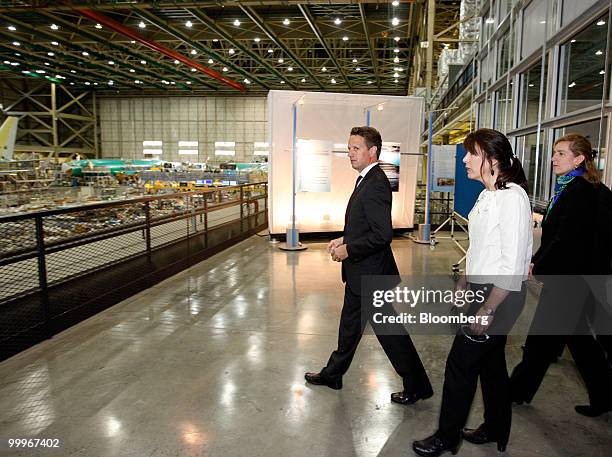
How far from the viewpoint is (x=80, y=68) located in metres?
25.4

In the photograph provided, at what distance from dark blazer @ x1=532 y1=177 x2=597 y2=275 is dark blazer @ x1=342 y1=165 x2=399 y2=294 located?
0.84 meters

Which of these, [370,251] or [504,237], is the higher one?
[504,237]

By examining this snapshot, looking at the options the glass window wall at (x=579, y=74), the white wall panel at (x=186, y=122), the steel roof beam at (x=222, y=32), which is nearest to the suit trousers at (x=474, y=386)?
the glass window wall at (x=579, y=74)

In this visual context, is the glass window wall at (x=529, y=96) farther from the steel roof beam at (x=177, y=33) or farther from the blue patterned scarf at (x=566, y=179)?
the steel roof beam at (x=177, y=33)

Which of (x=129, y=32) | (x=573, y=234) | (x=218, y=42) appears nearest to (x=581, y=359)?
(x=573, y=234)

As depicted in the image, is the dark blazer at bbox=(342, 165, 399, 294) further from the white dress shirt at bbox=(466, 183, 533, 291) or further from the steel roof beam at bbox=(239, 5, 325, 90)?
the steel roof beam at bbox=(239, 5, 325, 90)

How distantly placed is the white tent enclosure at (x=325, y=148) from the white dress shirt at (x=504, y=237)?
5839 millimetres

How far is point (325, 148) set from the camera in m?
7.62

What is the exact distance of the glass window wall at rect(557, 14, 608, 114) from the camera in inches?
157

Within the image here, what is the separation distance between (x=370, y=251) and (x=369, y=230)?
127mm

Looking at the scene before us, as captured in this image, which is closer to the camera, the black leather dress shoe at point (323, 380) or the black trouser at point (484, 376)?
the black trouser at point (484, 376)

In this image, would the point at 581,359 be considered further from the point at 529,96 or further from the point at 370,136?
the point at 529,96

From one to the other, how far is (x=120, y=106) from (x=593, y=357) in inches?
1485

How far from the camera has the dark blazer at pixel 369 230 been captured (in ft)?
7.77
